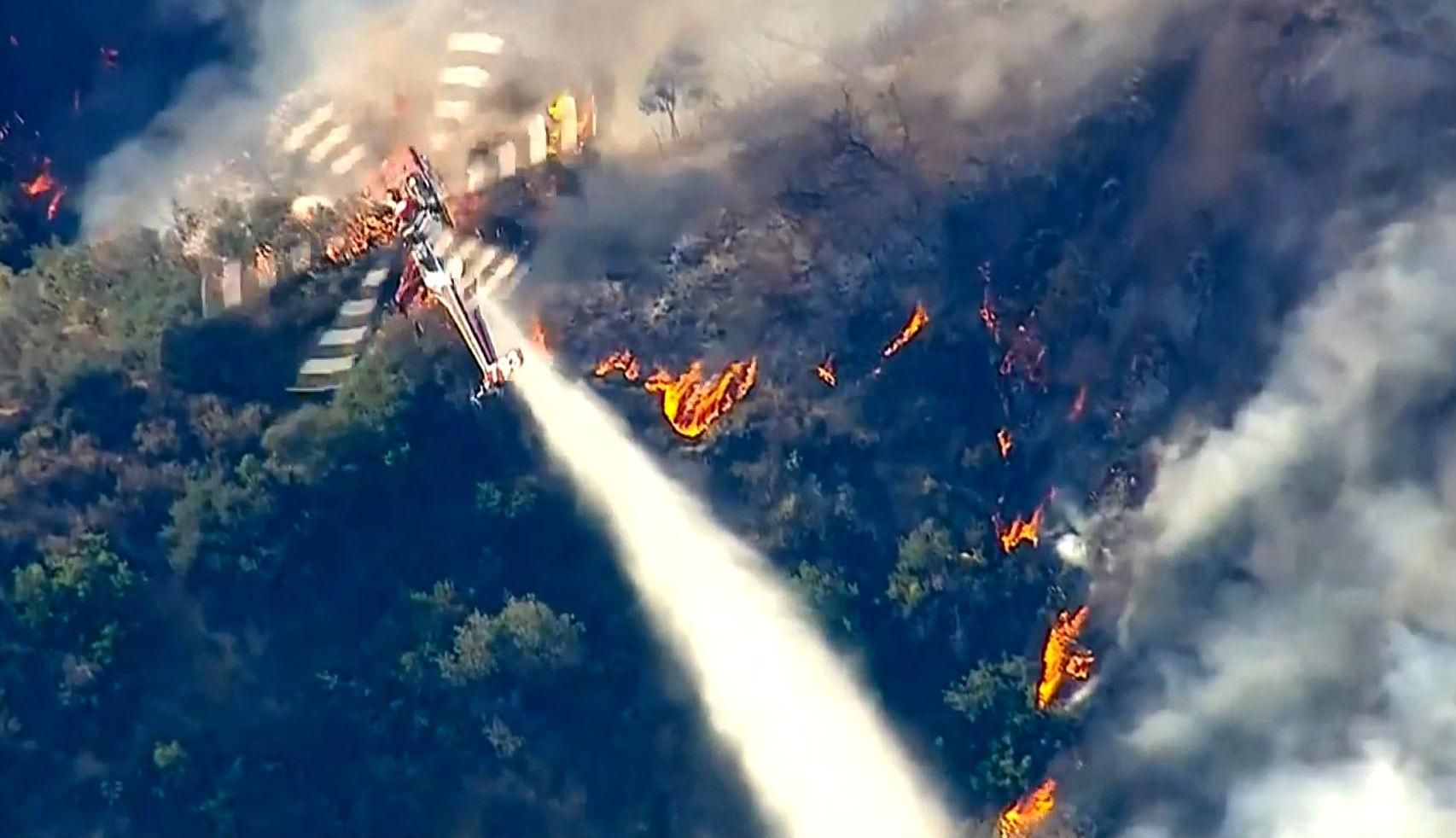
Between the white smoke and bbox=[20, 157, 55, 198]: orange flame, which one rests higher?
bbox=[20, 157, 55, 198]: orange flame

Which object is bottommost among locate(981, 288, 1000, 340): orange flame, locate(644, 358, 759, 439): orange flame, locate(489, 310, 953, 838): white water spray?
locate(489, 310, 953, 838): white water spray

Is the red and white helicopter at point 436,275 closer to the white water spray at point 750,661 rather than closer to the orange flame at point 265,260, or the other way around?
the white water spray at point 750,661

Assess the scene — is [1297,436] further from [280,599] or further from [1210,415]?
[280,599]

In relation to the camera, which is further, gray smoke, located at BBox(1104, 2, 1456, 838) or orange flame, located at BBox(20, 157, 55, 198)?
orange flame, located at BBox(20, 157, 55, 198)

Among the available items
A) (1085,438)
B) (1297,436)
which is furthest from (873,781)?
(1297,436)

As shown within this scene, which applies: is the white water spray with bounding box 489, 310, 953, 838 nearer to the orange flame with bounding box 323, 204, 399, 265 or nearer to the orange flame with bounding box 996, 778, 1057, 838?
the orange flame with bounding box 996, 778, 1057, 838

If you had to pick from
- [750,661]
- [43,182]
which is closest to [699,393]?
[750,661]

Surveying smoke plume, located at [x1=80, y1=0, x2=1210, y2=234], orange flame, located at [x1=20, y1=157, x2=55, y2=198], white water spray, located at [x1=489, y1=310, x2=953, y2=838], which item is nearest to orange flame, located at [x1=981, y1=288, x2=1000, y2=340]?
smoke plume, located at [x1=80, y1=0, x2=1210, y2=234]
